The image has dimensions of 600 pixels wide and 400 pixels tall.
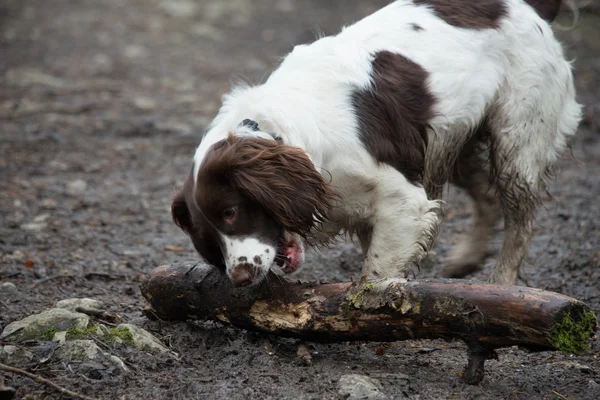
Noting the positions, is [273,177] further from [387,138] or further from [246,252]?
[387,138]

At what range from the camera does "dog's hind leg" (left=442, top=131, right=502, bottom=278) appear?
5.06 m

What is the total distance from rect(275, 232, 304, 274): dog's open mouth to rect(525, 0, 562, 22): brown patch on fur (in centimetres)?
229

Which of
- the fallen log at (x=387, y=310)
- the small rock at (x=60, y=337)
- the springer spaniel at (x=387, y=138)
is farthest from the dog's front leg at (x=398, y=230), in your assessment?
the small rock at (x=60, y=337)

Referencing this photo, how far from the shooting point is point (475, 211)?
529cm

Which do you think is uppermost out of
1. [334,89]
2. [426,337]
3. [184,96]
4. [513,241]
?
[334,89]

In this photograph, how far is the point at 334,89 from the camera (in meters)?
4.01

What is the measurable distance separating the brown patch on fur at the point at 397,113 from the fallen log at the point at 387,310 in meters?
0.87

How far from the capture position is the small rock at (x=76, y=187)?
6.85 meters

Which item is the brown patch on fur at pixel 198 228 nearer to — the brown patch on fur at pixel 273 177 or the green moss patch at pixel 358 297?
the brown patch on fur at pixel 273 177

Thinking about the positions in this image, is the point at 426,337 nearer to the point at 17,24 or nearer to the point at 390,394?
the point at 390,394

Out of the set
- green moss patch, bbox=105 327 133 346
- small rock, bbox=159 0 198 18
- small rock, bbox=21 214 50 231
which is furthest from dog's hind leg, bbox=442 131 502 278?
small rock, bbox=159 0 198 18

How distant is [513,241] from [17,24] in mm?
10184

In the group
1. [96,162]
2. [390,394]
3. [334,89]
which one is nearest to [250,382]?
[390,394]

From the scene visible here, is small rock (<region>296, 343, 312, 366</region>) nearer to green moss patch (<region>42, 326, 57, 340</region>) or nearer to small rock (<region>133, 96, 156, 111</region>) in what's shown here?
green moss patch (<region>42, 326, 57, 340</region>)
